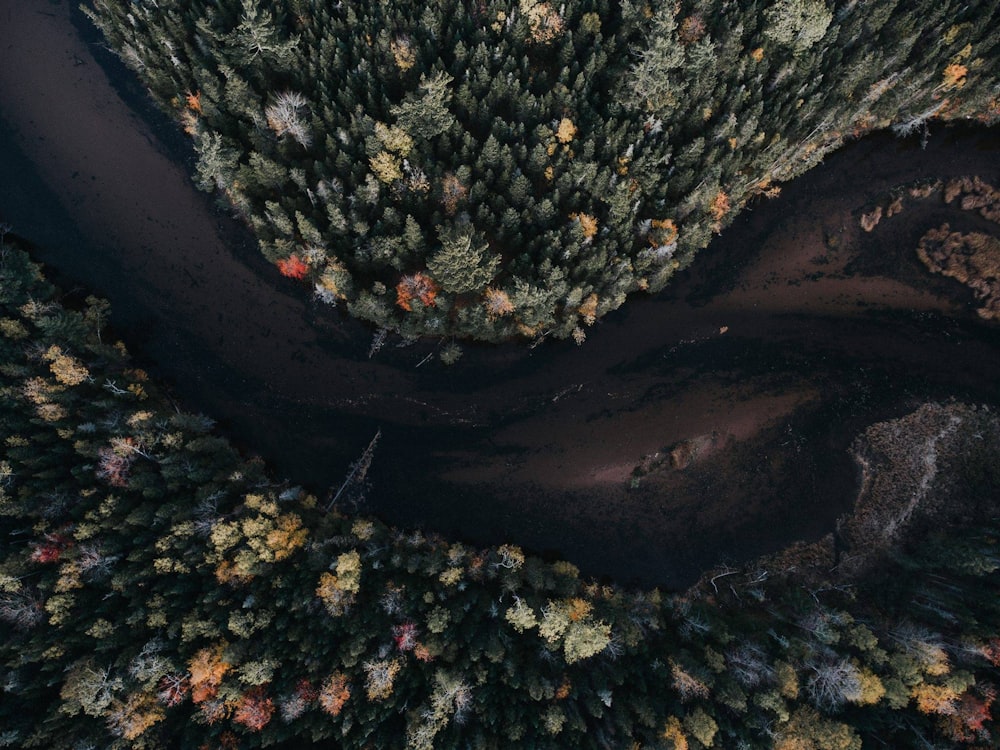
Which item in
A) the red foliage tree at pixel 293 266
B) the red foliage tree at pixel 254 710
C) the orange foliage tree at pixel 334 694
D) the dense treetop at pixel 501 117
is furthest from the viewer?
the red foliage tree at pixel 293 266

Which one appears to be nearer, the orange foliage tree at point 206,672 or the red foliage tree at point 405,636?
the orange foliage tree at point 206,672

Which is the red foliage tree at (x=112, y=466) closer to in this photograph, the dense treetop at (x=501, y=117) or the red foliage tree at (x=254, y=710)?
the red foliage tree at (x=254, y=710)

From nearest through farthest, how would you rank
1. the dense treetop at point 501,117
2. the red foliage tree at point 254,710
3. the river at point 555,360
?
the red foliage tree at point 254,710 < the dense treetop at point 501,117 < the river at point 555,360

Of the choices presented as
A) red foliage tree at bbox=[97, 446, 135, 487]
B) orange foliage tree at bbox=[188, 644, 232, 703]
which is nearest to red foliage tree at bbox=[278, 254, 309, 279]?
red foliage tree at bbox=[97, 446, 135, 487]

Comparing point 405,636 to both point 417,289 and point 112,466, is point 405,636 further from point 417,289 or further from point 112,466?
point 417,289

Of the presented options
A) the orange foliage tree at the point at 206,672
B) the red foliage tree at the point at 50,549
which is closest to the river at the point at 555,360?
the red foliage tree at the point at 50,549

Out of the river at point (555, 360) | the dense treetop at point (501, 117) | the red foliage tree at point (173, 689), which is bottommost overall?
the red foliage tree at point (173, 689)

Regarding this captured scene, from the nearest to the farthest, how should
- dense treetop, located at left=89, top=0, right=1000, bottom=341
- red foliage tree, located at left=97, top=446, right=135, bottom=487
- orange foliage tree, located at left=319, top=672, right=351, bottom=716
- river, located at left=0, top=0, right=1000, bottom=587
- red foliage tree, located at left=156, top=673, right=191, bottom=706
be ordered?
red foliage tree, located at left=156, top=673, right=191, bottom=706
orange foliage tree, located at left=319, top=672, right=351, bottom=716
red foliage tree, located at left=97, top=446, right=135, bottom=487
dense treetop, located at left=89, top=0, right=1000, bottom=341
river, located at left=0, top=0, right=1000, bottom=587

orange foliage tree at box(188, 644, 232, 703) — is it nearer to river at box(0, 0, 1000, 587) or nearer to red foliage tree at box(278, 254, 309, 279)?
river at box(0, 0, 1000, 587)
